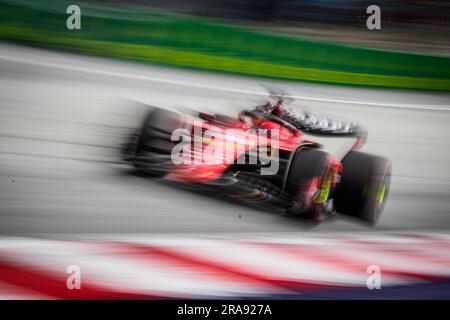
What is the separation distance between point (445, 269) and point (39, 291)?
152cm

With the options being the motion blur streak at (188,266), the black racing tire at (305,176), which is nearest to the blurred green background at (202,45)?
the black racing tire at (305,176)

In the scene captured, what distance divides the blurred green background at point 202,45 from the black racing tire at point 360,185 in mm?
286

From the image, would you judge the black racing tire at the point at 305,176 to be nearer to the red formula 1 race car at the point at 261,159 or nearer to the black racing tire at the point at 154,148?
the red formula 1 race car at the point at 261,159

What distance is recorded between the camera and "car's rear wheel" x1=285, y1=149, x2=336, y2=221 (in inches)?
78.7

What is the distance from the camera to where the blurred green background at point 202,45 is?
1.92 meters

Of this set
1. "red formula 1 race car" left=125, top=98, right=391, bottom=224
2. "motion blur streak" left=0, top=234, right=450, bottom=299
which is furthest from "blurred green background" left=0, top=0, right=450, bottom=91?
"motion blur streak" left=0, top=234, right=450, bottom=299

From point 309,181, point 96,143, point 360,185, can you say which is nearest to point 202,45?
point 96,143

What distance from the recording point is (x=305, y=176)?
2.00 metres

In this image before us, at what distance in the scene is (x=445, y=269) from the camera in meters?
2.13

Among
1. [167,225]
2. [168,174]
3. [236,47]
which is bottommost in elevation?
[167,225]

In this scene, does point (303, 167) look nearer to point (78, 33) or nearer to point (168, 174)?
point (168, 174)

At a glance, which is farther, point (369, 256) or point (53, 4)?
point (369, 256)

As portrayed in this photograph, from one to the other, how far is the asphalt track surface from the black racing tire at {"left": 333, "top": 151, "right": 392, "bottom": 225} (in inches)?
3.8
